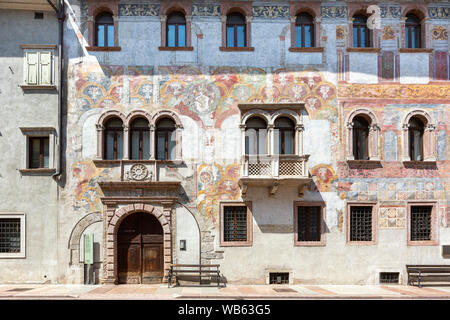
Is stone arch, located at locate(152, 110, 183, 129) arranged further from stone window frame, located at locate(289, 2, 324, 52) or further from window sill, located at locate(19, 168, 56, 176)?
stone window frame, located at locate(289, 2, 324, 52)

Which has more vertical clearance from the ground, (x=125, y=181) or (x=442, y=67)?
(x=442, y=67)

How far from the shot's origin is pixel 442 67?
18625mm

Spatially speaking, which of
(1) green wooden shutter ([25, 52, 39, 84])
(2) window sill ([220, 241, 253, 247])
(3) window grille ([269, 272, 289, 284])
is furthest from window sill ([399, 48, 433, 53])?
(1) green wooden shutter ([25, 52, 39, 84])

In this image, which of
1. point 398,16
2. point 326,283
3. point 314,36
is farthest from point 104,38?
point 326,283

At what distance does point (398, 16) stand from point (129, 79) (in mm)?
12093

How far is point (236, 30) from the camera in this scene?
737 inches

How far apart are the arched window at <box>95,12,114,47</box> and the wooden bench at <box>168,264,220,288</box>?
394 inches

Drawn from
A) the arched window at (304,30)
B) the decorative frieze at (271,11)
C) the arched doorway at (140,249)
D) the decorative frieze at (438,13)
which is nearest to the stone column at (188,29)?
the decorative frieze at (271,11)

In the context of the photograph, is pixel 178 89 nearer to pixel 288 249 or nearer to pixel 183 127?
pixel 183 127

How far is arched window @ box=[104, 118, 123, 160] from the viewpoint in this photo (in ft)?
59.8

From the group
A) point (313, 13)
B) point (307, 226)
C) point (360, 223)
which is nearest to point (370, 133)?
point (360, 223)

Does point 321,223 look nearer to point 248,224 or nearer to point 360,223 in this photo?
point 360,223

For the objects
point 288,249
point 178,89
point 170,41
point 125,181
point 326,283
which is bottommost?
point 326,283

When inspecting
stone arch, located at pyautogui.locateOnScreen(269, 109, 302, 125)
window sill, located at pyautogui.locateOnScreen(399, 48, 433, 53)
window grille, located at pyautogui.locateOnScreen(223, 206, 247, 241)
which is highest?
window sill, located at pyautogui.locateOnScreen(399, 48, 433, 53)
